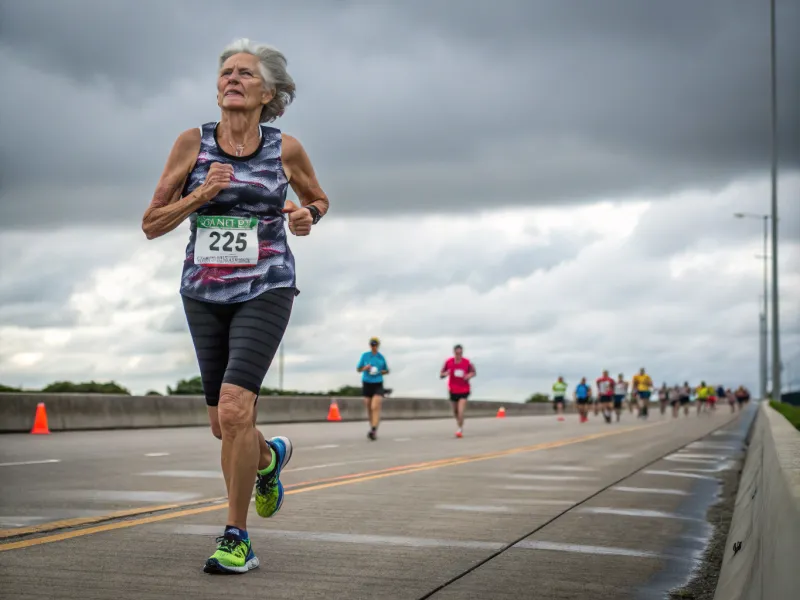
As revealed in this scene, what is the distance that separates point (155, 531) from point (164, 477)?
4712mm

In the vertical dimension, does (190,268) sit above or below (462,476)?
above

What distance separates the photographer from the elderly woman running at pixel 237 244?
5.93 m

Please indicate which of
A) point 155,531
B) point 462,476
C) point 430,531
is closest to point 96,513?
point 155,531

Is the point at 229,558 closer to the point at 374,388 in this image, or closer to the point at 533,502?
the point at 533,502

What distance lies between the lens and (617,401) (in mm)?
46031

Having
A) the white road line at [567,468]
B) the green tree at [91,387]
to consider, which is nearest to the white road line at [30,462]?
the white road line at [567,468]

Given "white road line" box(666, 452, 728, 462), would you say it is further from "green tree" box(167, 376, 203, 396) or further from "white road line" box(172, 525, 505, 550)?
"green tree" box(167, 376, 203, 396)

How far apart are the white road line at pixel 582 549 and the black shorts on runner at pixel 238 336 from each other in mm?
2235

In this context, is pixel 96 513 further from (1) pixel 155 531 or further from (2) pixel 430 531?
(2) pixel 430 531

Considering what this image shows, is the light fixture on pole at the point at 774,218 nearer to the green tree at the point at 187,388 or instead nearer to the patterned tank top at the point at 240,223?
the green tree at the point at 187,388

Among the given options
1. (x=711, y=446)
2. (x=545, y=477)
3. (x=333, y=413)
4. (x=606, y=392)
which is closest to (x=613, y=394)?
(x=606, y=392)

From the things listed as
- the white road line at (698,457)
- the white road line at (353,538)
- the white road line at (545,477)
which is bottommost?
the white road line at (353,538)

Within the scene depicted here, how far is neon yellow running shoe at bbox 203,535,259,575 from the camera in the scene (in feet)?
19.5

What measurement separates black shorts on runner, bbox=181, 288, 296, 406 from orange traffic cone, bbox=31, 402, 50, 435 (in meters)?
17.1
